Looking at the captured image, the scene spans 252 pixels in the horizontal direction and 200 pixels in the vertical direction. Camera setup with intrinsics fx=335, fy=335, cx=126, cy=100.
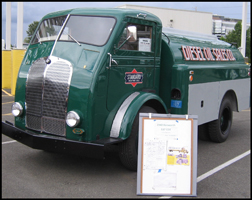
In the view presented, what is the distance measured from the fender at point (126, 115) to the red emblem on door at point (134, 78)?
0.74 ft

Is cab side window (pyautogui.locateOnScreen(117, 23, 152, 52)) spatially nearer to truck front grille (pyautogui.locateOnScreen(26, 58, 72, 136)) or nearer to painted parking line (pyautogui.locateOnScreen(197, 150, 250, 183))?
truck front grille (pyautogui.locateOnScreen(26, 58, 72, 136))

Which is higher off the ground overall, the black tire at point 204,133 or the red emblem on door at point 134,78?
the red emblem on door at point 134,78

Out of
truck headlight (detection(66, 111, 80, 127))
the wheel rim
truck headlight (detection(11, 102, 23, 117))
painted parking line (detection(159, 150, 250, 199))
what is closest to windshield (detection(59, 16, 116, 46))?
truck headlight (detection(66, 111, 80, 127))

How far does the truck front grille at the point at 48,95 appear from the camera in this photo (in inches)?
185

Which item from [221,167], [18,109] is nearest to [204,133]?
[221,167]

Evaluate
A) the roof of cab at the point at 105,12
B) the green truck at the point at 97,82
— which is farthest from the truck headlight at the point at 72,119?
the roof of cab at the point at 105,12

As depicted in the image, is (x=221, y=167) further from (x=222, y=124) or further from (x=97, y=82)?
(x=97, y=82)

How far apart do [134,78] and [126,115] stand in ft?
2.50

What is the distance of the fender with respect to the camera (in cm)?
470

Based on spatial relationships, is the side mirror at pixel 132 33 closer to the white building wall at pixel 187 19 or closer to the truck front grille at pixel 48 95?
the truck front grille at pixel 48 95

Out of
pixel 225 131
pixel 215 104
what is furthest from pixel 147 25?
pixel 225 131

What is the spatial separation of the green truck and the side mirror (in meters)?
0.02

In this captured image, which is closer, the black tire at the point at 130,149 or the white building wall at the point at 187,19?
the black tire at the point at 130,149

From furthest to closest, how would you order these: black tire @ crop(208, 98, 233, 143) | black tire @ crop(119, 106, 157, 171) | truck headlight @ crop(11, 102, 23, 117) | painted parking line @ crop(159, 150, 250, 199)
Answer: black tire @ crop(208, 98, 233, 143)
truck headlight @ crop(11, 102, 23, 117)
painted parking line @ crop(159, 150, 250, 199)
black tire @ crop(119, 106, 157, 171)
